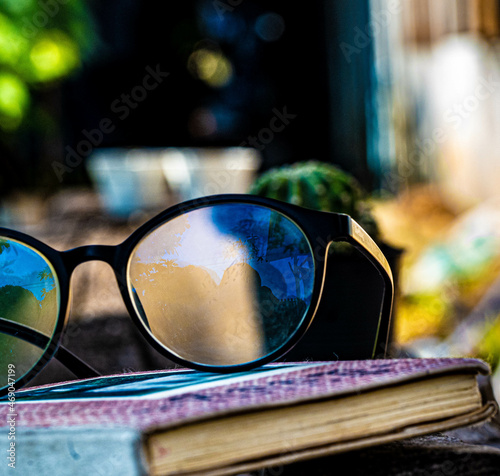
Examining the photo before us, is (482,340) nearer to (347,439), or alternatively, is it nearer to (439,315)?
(439,315)

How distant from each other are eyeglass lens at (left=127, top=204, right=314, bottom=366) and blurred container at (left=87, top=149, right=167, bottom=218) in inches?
54.1

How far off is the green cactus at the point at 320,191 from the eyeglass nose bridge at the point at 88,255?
30cm

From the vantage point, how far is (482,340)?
1.28m

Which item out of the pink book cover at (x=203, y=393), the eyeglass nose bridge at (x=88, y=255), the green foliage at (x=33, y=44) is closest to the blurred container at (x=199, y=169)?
the green foliage at (x=33, y=44)

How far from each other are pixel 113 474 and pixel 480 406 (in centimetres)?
23

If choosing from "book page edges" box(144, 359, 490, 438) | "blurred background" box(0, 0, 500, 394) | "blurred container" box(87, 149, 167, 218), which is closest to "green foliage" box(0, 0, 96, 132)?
"blurred background" box(0, 0, 500, 394)

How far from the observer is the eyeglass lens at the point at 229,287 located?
0.52m

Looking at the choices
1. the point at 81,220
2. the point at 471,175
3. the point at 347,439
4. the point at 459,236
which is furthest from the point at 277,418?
the point at 471,175

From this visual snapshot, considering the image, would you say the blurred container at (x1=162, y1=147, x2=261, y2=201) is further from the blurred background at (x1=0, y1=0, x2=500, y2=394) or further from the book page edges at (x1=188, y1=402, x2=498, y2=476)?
the book page edges at (x1=188, y1=402, x2=498, y2=476)

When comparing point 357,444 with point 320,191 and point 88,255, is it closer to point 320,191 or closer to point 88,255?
point 88,255

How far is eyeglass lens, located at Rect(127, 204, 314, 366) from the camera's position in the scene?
0.52m

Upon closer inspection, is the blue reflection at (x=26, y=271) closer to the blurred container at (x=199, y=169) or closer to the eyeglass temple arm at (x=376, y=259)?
the eyeglass temple arm at (x=376, y=259)

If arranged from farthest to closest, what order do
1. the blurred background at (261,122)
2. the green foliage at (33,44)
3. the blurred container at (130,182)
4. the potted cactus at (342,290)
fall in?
the green foliage at (33,44)
the blurred container at (130,182)
the blurred background at (261,122)
the potted cactus at (342,290)

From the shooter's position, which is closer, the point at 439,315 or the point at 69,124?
the point at 439,315
